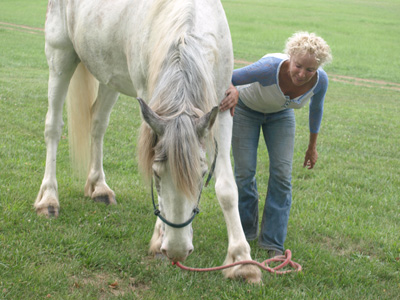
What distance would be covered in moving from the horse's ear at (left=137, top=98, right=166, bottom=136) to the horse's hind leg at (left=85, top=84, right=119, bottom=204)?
2.31 m

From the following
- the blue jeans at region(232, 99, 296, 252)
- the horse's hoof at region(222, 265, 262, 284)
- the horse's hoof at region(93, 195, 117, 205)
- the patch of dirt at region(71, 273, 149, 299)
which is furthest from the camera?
the horse's hoof at region(93, 195, 117, 205)

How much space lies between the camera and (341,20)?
126ft

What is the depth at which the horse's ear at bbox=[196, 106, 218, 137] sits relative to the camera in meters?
2.66

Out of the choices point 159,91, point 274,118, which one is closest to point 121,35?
point 159,91

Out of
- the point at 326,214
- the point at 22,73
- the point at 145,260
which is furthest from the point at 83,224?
the point at 22,73

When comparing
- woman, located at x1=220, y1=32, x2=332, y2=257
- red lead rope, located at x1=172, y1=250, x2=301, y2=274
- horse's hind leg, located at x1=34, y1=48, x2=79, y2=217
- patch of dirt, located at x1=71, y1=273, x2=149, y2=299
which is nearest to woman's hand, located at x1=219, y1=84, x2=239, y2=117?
woman, located at x1=220, y1=32, x2=332, y2=257

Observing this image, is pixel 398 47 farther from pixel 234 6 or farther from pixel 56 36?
pixel 56 36

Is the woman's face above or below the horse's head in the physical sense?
above

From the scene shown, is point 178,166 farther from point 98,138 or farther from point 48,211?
point 98,138

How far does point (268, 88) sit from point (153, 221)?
60.9 inches

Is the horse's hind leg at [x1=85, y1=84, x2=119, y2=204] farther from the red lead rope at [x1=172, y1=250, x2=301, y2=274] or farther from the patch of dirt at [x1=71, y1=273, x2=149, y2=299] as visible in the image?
the red lead rope at [x1=172, y1=250, x2=301, y2=274]

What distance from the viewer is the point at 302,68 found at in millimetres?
3578

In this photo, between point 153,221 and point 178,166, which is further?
point 153,221

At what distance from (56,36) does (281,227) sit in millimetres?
2840
